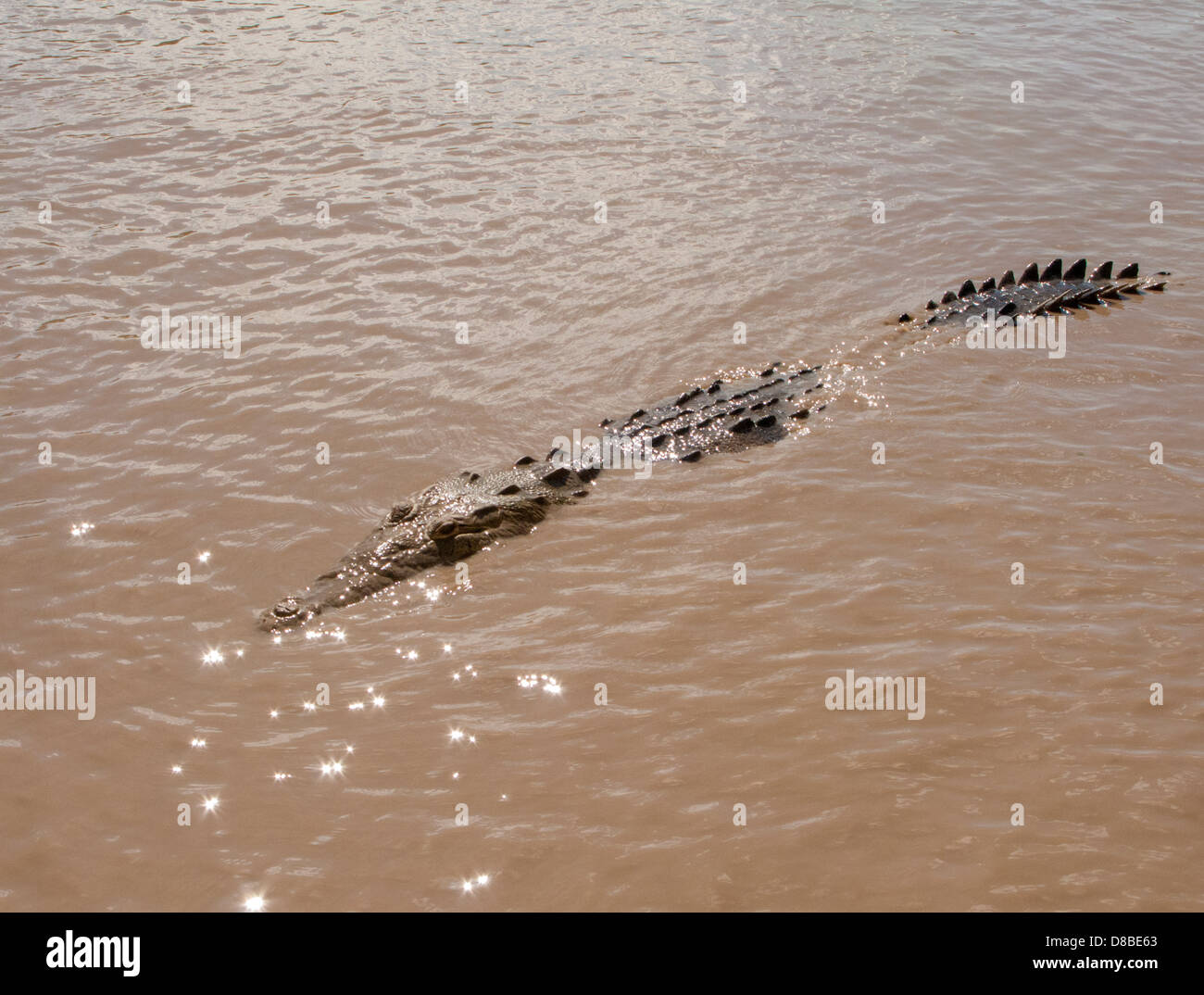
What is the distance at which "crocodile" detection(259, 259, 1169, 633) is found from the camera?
542 centimetres

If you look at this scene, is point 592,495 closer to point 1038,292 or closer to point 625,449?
point 625,449

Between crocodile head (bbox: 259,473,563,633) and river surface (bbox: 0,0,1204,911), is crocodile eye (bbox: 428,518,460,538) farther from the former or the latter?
river surface (bbox: 0,0,1204,911)

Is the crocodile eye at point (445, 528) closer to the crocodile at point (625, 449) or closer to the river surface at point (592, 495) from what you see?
the crocodile at point (625, 449)

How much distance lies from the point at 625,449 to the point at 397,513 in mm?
1498

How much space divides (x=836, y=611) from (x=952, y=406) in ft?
8.00

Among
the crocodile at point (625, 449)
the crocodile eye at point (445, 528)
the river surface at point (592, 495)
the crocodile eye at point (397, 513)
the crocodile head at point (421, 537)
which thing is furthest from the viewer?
the crocodile eye at point (397, 513)

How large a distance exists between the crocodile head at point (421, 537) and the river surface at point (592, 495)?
0.41 feet

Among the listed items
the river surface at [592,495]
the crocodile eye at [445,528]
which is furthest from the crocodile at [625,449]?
the river surface at [592,495]

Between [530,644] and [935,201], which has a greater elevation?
[935,201]

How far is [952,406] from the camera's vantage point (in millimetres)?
6828

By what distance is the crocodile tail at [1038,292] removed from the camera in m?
7.91

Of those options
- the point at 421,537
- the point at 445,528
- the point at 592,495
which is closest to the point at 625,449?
the point at 592,495

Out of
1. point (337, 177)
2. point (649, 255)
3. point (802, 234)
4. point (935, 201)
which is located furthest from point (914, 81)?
point (337, 177)
